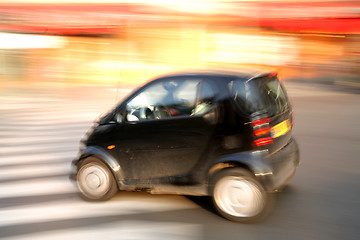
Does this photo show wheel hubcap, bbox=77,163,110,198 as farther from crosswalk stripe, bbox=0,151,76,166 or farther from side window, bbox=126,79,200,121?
crosswalk stripe, bbox=0,151,76,166

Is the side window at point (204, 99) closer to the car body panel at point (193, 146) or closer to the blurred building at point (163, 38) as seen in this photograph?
the car body panel at point (193, 146)

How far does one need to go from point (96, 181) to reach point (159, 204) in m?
0.75

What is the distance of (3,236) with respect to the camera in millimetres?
4242

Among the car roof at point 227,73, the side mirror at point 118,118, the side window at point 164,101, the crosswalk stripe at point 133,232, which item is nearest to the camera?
the crosswalk stripe at point 133,232

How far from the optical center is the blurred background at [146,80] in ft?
14.8

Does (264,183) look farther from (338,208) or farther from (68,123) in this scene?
(68,123)

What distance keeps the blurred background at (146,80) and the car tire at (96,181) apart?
142mm

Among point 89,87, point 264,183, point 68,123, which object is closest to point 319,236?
point 264,183

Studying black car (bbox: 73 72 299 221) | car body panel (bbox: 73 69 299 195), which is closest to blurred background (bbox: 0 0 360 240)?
black car (bbox: 73 72 299 221)

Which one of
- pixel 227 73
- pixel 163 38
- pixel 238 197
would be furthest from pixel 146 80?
pixel 238 197

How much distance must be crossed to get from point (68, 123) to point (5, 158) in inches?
132

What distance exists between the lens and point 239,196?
441cm

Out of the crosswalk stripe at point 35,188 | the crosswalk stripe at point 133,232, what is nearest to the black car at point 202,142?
the crosswalk stripe at point 133,232

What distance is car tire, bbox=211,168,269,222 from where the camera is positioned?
14.3ft
